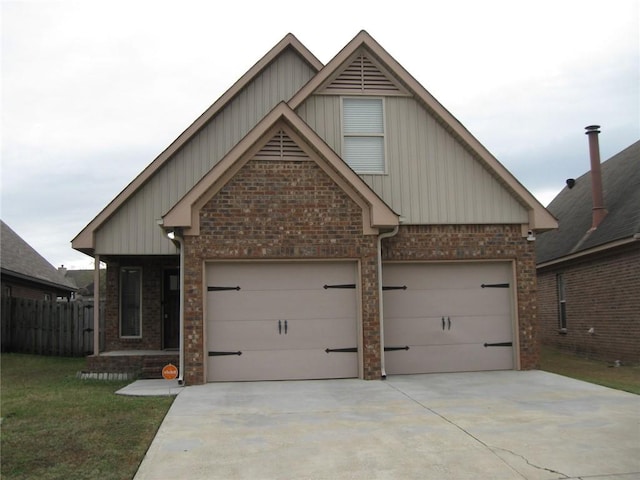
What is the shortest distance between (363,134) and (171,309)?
6741mm

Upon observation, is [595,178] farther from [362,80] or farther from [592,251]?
[362,80]

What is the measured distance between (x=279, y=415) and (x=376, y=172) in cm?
621

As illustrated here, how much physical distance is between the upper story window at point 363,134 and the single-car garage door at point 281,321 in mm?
2373

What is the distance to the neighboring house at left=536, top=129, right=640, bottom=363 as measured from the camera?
16203 millimetres

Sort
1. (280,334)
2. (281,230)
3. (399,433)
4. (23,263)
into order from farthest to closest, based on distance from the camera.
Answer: (23,263)
(280,334)
(281,230)
(399,433)

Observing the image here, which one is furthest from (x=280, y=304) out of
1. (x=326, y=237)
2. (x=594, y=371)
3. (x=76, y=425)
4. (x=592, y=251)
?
(x=592, y=251)

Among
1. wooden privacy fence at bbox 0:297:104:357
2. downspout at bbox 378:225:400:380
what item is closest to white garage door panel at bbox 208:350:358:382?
downspout at bbox 378:225:400:380

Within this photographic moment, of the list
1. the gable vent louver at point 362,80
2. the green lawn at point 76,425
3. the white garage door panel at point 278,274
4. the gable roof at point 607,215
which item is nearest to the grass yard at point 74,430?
the green lawn at point 76,425

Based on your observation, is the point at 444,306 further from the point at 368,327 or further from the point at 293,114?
the point at 293,114

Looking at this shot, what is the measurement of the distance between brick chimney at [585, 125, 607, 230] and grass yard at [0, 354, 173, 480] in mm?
14219

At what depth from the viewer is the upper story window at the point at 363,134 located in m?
13.5

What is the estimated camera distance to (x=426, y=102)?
13.4 metres

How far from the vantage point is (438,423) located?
824 cm

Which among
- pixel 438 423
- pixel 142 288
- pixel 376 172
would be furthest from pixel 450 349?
pixel 142 288
